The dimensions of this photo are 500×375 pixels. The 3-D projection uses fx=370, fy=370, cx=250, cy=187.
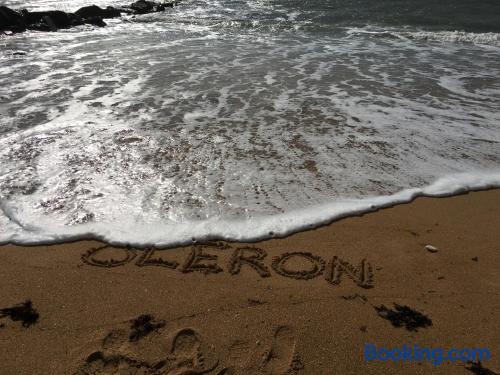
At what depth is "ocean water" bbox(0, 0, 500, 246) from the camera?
4.04 meters

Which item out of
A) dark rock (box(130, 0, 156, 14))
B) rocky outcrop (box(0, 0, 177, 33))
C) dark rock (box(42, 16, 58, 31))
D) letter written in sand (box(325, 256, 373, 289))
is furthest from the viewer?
dark rock (box(130, 0, 156, 14))

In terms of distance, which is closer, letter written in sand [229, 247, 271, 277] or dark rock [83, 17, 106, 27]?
letter written in sand [229, 247, 271, 277]

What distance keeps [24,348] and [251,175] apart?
2937 mm

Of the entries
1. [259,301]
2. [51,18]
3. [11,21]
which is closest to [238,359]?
[259,301]

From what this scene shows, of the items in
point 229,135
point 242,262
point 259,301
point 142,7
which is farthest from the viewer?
point 142,7

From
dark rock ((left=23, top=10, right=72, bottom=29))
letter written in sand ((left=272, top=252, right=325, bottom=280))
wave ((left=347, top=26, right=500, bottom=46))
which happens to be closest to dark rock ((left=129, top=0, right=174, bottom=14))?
dark rock ((left=23, top=10, right=72, bottom=29))

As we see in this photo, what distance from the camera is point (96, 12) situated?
722 inches

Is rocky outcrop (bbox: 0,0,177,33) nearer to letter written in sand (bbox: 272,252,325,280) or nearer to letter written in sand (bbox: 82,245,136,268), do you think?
letter written in sand (bbox: 82,245,136,268)

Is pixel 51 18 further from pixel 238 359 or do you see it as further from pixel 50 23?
pixel 238 359

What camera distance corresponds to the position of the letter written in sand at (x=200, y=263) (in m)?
3.32

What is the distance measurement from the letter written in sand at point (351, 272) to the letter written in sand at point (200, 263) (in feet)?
3.27

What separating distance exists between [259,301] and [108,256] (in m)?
1.50

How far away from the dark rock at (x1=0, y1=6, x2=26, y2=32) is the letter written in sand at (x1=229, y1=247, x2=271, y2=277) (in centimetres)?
1691

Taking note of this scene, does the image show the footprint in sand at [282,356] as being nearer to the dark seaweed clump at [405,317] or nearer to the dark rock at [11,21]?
the dark seaweed clump at [405,317]
